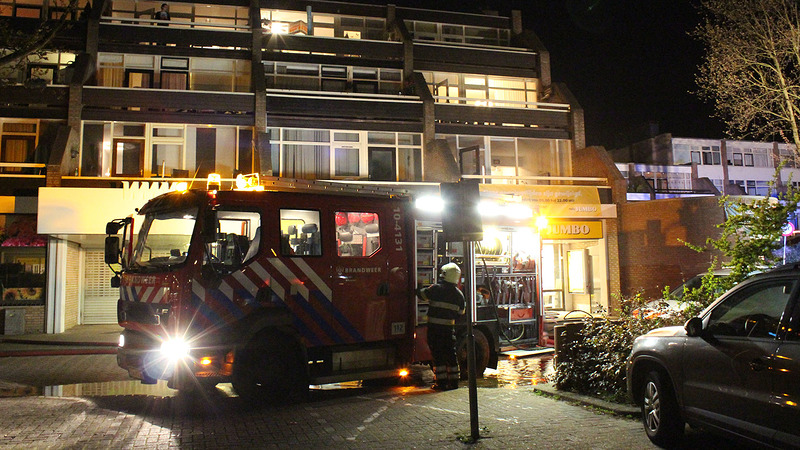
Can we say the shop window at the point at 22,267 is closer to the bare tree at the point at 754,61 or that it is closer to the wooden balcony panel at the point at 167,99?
the wooden balcony panel at the point at 167,99

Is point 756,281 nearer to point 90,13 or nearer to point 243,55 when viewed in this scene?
point 243,55

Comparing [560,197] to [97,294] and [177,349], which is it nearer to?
[97,294]

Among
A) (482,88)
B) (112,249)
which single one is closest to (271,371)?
(112,249)

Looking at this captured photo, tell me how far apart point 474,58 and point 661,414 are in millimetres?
21527

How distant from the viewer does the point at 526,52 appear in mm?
26484

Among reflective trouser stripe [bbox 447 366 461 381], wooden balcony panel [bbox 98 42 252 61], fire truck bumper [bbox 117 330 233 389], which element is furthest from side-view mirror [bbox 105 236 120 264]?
wooden balcony panel [bbox 98 42 252 61]

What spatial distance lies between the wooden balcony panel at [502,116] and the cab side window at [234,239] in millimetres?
16253

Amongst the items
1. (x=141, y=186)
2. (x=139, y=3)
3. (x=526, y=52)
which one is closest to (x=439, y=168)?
(x=526, y=52)

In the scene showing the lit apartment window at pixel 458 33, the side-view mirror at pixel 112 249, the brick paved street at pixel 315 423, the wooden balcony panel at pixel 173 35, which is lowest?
the brick paved street at pixel 315 423

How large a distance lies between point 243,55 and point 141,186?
7.12 metres

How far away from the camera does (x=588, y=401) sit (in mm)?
7918

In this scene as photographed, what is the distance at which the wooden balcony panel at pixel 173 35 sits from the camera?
2225 centimetres

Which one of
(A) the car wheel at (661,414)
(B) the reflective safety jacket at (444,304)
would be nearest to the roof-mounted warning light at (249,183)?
(B) the reflective safety jacket at (444,304)

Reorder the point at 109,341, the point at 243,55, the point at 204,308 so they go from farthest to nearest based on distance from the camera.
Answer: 1. the point at 243,55
2. the point at 109,341
3. the point at 204,308
